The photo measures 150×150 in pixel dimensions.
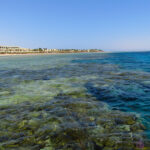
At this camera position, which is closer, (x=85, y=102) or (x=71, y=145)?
(x=71, y=145)

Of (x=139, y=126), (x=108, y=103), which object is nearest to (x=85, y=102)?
(x=108, y=103)

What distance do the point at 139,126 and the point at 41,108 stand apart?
4055mm

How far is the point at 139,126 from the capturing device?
14.3ft

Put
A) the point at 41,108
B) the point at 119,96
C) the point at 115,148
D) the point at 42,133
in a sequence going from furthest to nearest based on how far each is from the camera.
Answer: the point at 119,96
the point at 41,108
the point at 42,133
the point at 115,148

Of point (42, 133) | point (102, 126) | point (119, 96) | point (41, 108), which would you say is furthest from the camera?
point (119, 96)

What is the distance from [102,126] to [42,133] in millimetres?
1977

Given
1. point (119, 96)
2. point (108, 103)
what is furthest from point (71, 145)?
point (119, 96)

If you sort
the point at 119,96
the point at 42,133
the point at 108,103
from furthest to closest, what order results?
the point at 119,96 → the point at 108,103 → the point at 42,133

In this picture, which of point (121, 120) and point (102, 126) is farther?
point (121, 120)

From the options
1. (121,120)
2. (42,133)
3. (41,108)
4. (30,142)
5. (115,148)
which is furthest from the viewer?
(41,108)

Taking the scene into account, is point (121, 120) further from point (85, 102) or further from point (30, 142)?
point (30, 142)

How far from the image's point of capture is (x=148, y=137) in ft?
12.2

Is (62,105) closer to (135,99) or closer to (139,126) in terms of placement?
(139,126)

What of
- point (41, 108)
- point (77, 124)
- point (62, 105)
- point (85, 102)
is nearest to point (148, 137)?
point (77, 124)
